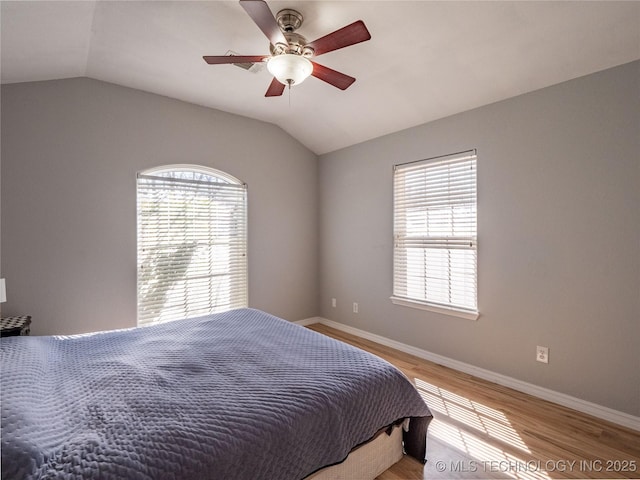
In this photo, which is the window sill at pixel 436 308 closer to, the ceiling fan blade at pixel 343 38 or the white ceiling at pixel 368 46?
the white ceiling at pixel 368 46

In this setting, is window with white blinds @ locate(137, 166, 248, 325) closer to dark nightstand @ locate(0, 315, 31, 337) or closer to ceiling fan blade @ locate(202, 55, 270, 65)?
dark nightstand @ locate(0, 315, 31, 337)

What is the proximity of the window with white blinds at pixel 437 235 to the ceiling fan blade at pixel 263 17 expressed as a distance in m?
2.01

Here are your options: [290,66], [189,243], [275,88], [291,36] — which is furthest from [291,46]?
[189,243]

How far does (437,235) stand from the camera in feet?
10.5

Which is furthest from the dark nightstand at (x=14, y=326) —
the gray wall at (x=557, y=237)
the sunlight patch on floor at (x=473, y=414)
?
the gray wall at (x=557, y=237)

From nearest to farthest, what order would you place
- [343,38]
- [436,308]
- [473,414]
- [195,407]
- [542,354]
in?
[195,407]
[343,38]
[473,414]
[542,354]
[436,308]

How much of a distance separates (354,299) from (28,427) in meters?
3.39

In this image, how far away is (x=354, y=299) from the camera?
4.11m

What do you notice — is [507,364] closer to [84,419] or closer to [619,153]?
[619,153]

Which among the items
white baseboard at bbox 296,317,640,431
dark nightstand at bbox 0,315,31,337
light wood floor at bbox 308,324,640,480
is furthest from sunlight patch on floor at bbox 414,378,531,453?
dark nightstand at bbox 0,315,31,337

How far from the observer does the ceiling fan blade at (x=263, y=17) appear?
1.51 meters

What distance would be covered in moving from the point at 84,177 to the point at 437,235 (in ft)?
11.1

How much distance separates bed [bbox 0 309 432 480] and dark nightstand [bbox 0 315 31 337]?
61 cm

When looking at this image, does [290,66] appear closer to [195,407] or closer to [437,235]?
[195,407]
